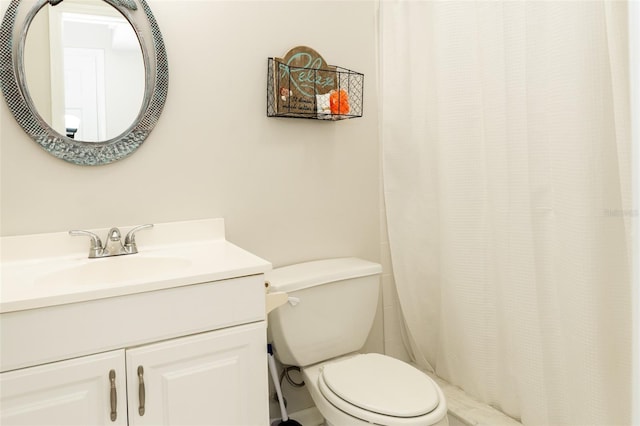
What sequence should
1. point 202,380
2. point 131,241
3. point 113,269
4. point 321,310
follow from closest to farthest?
point 202,380 → point 113,269 → point 131,241 → point 321,310

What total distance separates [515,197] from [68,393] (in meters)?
1.39

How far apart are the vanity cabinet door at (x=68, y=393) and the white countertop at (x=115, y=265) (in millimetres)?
152

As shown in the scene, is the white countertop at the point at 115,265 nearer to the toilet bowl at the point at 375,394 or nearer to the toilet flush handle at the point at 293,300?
the toilet flush handle at the point at 293,300

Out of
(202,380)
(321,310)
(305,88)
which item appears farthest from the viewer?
(305,88)

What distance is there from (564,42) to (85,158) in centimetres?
150

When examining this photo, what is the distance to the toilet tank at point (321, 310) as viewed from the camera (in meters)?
1.56

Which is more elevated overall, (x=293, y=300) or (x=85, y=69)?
(x=85, y=69)

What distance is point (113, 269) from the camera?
134 centimetres

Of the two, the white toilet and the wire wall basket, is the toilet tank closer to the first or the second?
the white toilet

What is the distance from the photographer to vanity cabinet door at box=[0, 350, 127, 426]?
964 mm

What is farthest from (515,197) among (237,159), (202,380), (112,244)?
(112,244)

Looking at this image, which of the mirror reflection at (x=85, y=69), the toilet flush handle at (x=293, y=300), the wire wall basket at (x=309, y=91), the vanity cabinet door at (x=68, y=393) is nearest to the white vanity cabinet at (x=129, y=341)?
the vanity cabinet door at (x=68, y=393)

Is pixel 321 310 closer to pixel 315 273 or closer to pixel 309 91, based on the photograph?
pixel 315 273

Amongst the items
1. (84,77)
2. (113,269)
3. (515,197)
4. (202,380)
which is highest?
→ (84,77)
